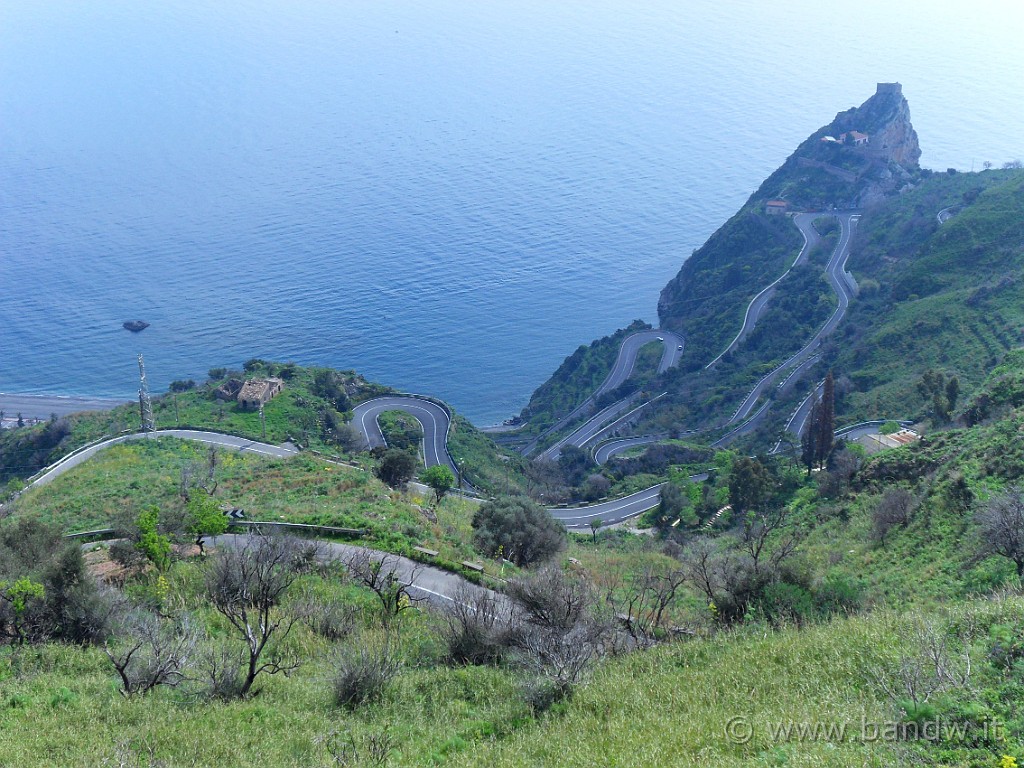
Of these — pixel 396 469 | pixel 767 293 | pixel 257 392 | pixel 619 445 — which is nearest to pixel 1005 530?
pixel 396 469

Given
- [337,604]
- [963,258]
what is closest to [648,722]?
[337,604]

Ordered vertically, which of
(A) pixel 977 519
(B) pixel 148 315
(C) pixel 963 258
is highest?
(C) pixel 963 258

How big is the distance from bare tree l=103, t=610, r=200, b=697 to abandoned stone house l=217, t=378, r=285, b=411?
150 feet

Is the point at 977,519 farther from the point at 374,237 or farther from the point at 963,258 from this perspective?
the point at 374,237

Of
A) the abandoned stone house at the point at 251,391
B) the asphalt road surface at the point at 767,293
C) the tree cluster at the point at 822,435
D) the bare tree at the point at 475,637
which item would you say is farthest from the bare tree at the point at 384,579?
the asphalt road surface at the point at 767,293

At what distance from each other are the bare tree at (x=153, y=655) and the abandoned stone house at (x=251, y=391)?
1803 inches

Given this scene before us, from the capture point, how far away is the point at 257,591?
19.2 metres

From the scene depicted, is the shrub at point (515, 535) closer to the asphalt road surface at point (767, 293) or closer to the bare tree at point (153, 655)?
the bare tree at point (153, 655)

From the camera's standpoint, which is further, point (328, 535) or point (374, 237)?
point (374, 237)

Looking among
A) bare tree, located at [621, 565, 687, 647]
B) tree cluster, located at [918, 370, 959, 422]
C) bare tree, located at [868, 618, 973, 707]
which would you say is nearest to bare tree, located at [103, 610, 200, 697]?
bare tree, located at [621, 565, 687, 647]

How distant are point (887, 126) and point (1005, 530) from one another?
106 meters

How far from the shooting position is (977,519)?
2422 centimetres

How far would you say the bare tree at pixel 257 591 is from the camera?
17.2 meters

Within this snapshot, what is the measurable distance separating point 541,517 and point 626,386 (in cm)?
6144
